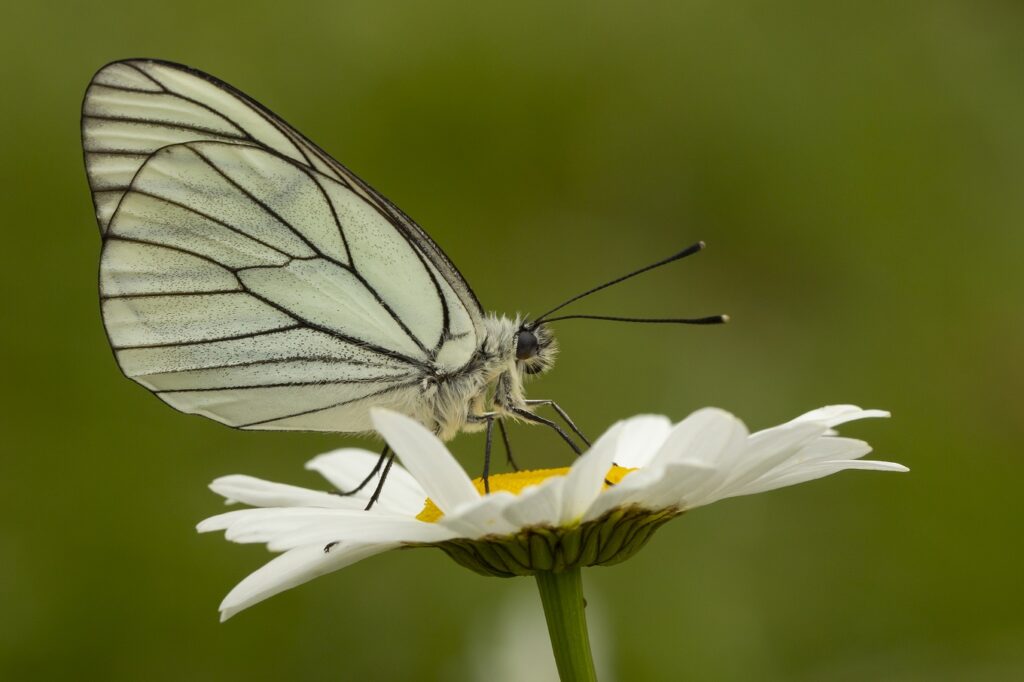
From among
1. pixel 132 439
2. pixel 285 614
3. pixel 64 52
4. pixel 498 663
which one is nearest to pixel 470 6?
pixel 64 52

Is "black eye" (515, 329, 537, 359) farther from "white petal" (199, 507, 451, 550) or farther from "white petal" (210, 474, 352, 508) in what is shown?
"white petal" (199, 507, 451, 550)

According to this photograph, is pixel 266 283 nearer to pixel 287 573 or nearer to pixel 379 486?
pixel 379 486

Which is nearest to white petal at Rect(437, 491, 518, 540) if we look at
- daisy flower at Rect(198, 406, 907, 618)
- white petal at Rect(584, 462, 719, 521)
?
daisy flower at Rect(198, 406, 907, 618)

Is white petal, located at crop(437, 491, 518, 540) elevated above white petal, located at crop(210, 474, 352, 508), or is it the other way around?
white petal, located at crop(210, 474, 352, 508)

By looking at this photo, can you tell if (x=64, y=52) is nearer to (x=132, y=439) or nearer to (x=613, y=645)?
(x=132, y=439)

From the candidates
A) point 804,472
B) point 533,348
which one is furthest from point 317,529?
point 533,348

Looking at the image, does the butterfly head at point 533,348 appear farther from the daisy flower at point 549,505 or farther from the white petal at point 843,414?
the white petal at point 843,414

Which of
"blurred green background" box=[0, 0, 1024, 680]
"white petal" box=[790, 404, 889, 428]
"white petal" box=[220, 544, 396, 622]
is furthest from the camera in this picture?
"blurred green background" box=[0, 0, 1024, 680]
